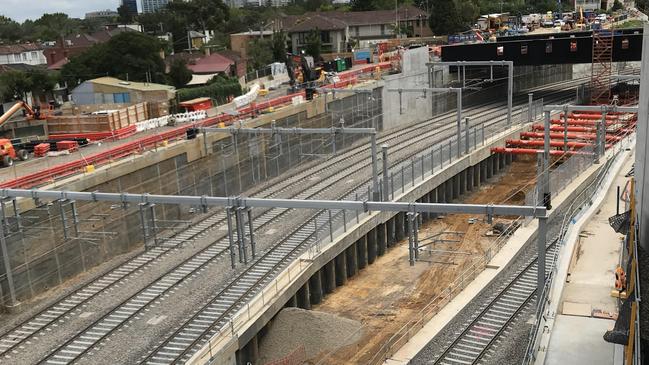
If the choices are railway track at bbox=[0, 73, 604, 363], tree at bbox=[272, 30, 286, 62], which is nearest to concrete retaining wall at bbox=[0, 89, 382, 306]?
railway track at bbox=[0, 73, 604, 363]

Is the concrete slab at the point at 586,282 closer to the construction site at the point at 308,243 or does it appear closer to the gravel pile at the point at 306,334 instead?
the construction site at the point at 308,243

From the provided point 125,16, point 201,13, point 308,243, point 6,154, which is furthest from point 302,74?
point 125,16

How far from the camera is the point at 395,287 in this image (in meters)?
25.1

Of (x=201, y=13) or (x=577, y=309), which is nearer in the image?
(x=577, y=309)

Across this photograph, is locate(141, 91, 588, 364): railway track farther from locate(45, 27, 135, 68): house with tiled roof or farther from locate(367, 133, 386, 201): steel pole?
locate(45, 27, 135, 68): house with tiled roof

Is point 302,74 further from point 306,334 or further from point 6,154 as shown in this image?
point 306,334

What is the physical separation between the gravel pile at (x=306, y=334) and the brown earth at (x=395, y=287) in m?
0.30

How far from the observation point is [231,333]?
60.5 ft

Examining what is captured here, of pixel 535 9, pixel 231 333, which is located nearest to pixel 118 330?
pixel 231 333

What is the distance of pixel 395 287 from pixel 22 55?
3197 inches

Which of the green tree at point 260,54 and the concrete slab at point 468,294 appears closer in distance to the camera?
A: the concrete slab at point 468,294

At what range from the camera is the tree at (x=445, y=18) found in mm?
81688

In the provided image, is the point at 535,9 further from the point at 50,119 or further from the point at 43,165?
the point at 43,165

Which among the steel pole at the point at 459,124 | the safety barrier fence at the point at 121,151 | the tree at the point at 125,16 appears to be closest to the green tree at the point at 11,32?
the tree at the point at 125,16
